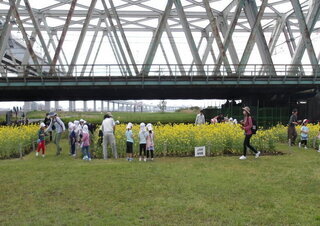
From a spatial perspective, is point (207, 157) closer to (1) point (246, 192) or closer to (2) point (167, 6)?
(1) point (246, 192)

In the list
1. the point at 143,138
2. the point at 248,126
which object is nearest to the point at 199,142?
the point at 248,126

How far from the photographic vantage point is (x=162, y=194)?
335 inches

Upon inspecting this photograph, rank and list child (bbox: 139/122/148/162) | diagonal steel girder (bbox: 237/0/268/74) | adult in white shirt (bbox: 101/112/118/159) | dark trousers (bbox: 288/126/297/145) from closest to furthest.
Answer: child (bbox: 139/122/148/162), adult in white shirt (bbox: 101/112/118/159), dark trousers (bbox: 288/126/297/145), diagonal steel girder (bbox: 237/0/268/74)

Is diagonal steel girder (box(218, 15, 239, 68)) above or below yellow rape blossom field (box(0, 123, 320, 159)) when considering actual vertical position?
above

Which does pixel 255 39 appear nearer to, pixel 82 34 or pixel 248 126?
pixel 82 34

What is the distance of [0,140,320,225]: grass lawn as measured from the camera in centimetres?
677

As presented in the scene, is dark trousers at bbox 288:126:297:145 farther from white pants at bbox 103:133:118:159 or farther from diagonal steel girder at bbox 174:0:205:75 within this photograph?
diagonal steel girder at bbox 174:0:205:75

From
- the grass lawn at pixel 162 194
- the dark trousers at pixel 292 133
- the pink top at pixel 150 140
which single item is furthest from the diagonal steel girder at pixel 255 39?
the grass lawn at pixel 162 194

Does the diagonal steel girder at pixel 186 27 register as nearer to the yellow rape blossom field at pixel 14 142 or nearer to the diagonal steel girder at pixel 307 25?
the diagonal steel girder at pixel 307 25

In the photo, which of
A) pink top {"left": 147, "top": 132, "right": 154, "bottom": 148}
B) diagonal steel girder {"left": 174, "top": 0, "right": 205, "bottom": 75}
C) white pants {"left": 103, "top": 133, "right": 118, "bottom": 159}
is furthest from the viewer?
diagonal steel girder {"left": 174, "top": 0, "right": 205, "bottom": 75}

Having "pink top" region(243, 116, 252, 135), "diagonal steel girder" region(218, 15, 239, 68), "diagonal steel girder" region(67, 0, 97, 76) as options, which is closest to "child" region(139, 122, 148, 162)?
"pink top" region(243, 116, 252, 135)

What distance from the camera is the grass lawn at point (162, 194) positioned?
677 centimetres

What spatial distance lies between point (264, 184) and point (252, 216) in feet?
9.15

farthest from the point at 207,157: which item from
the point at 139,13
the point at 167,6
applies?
the point at 139,13
